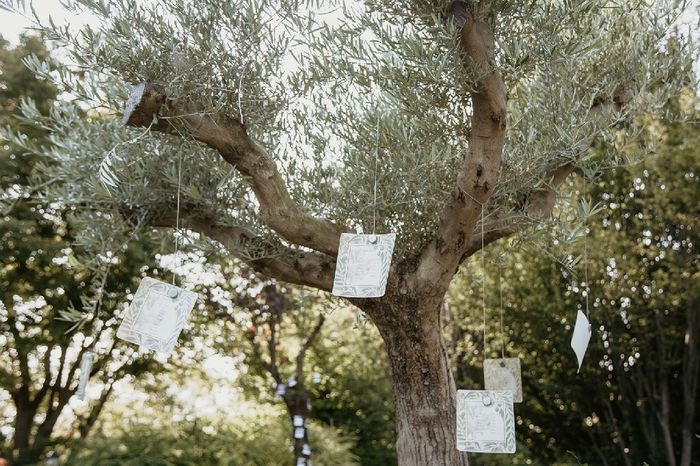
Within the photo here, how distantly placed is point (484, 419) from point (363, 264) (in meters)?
0.91

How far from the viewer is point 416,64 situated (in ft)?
10.3

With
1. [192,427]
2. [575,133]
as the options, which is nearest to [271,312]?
[192,427]

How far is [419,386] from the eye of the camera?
12.4 ft

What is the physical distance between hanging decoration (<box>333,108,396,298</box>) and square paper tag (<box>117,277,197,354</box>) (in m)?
0.67

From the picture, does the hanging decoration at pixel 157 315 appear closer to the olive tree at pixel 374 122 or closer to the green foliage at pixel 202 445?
the olive tree at pixel 374 122

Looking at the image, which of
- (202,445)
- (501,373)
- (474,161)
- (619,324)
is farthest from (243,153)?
(619,324)

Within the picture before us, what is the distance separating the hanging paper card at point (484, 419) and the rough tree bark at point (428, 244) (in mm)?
464

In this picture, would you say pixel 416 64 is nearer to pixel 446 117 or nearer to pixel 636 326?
pixel 446 117

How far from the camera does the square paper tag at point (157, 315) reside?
3.21 meters

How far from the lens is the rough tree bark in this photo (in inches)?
120

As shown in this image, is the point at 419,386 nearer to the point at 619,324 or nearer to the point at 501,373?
the point at 501,373

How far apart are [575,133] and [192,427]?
7529 mm

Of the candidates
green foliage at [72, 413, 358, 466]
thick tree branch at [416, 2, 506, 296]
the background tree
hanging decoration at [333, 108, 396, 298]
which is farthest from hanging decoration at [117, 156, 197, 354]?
the background tree

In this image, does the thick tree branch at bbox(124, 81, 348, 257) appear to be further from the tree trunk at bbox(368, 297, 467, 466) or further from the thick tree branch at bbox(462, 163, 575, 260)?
the thick tree branch at bbox(462, 163, 575, 260)
